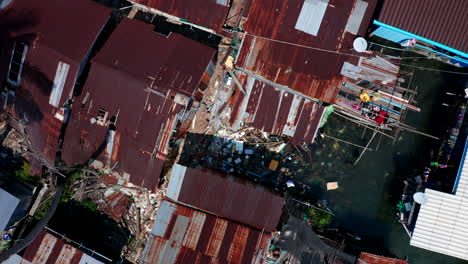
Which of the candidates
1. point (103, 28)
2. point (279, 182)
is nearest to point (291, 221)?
point (279, 182)

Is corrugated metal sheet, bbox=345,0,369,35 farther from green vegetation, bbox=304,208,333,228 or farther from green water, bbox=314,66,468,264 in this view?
green vegetation, bbox=304,208,333,228

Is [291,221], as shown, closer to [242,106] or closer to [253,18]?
[242,106]

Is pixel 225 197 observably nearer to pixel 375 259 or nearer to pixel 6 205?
pixel 375 259

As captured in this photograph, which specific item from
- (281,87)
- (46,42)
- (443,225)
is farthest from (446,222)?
(46,42)

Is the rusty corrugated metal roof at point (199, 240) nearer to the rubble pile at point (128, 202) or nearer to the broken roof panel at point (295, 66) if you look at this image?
the rubble pile at point (128, 202)

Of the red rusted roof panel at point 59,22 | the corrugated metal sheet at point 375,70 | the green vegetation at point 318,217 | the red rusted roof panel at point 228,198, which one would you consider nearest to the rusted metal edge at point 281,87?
the corrugated metal sheet at point 375,70
